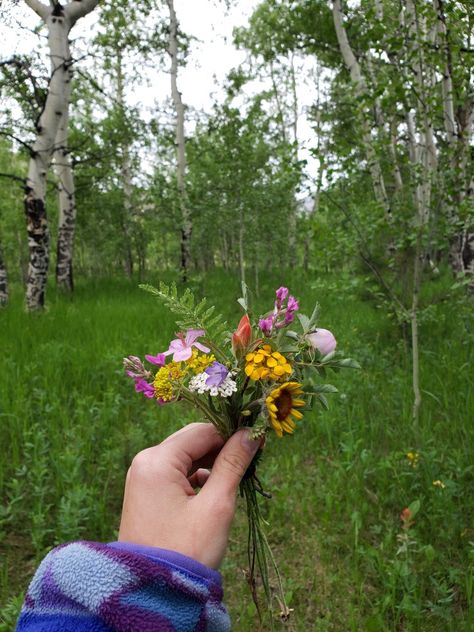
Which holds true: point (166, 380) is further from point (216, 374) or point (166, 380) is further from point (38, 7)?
point (38, 7)

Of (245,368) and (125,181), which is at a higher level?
(125,181)

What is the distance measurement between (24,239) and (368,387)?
2577cm

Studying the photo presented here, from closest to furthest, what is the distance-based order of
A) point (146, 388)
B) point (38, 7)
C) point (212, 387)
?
point (212, 387)
point (146, 388)
point (38, 7)

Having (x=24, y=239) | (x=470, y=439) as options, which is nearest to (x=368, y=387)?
(x=470, y=439)

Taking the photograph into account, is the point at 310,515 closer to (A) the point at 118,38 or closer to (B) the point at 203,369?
(B) the point at 203,369

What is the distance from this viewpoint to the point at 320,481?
→ 8.67ft

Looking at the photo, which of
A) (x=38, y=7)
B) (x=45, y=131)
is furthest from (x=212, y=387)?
(x=38, y=7)

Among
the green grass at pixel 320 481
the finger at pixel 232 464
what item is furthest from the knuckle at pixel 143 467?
the green grass at pixel 320 481

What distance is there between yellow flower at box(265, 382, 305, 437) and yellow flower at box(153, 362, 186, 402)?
225mm

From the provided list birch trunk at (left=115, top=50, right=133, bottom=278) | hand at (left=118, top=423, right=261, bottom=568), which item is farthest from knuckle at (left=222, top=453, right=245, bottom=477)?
birch trunk at (left=115, top=50, right=133, bottom=278)

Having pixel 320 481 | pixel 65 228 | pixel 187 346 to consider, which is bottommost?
pixel 320 481

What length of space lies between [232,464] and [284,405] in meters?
0.20

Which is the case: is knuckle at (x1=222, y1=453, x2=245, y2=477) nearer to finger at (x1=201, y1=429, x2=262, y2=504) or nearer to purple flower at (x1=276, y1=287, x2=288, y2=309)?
finger at (x1=201, y1=429, x2=262, y2=504)

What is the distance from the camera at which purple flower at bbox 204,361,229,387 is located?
87 cm
